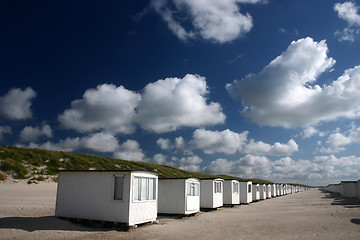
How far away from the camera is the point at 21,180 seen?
29.6 m

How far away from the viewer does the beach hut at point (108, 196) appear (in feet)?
47.1

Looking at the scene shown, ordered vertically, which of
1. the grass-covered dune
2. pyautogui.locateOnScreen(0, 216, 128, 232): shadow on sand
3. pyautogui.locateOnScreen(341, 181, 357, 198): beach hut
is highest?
the grass-covered dune

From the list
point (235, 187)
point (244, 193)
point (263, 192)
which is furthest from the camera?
point (263, 192)

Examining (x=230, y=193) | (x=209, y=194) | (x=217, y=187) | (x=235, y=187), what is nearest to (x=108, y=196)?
(x=209, y=194)

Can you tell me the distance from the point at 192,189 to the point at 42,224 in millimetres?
10706

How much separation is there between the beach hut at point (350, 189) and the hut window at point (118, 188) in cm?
3925

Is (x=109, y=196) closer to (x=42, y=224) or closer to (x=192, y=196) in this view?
(x=42, y=224)

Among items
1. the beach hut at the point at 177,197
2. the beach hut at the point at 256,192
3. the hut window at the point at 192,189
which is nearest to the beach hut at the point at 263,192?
the beach hut at the point at 256,192

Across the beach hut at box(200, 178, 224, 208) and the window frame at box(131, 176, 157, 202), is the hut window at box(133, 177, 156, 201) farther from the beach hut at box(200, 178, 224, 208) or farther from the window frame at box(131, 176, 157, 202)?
the beach hut at box(200, 178, 224, 208)

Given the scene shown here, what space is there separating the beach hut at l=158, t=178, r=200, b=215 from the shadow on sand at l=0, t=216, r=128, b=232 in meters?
6.65

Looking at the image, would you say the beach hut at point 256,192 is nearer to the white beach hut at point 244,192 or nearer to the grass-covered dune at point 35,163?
the white beach hut at point 244,192

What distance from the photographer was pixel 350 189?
43.8m

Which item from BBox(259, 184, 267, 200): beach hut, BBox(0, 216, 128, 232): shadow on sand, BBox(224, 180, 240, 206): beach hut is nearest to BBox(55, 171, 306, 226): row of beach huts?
BBox(0, 216, 128, 232): shadow on sand

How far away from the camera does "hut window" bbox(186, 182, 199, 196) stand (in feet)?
68.3
